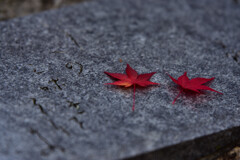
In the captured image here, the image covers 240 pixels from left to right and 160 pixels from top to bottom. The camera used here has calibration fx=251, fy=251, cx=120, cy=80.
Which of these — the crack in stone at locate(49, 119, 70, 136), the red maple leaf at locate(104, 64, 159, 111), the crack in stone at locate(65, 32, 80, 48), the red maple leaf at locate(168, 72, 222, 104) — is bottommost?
the crack in stone at locate(49, 119, 70, 136)

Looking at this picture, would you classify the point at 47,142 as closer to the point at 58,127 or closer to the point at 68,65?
the point at 58,127

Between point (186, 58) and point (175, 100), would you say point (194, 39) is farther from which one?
point (175, 100)

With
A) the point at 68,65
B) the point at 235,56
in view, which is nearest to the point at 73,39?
the point at 68,65

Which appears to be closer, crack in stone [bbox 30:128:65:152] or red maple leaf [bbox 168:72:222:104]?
crack in stone [bbox 30:128:65:152]

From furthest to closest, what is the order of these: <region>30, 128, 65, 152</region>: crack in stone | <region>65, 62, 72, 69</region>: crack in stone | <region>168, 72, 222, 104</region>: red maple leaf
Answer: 1. <region>65, 62, 72, 69</region>: crack in stone
2. <region>168, 72, 222, 104</region>: red maple leaf
3. <region>30, 128, 65, 152</region>: crack in stone

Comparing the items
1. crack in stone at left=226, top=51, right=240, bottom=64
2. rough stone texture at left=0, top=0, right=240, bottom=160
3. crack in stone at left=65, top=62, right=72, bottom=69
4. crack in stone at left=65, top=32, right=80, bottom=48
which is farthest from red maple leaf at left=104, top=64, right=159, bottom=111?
crack in stone at left=226, top=51, right=240, bottom=64

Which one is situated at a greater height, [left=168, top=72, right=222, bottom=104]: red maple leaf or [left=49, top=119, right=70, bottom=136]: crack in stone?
[left=168, top=72, right=222, bottom=104]: red maple leaf

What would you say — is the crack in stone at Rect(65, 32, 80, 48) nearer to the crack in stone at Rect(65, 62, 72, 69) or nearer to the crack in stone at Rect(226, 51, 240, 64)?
the crack in stone at Rect(65, 62, 72, 69)

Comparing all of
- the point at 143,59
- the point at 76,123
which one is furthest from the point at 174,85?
the point at 76,123

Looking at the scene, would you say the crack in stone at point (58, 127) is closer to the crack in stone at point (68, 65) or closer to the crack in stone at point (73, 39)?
the crack in stone at point (68, 65)
